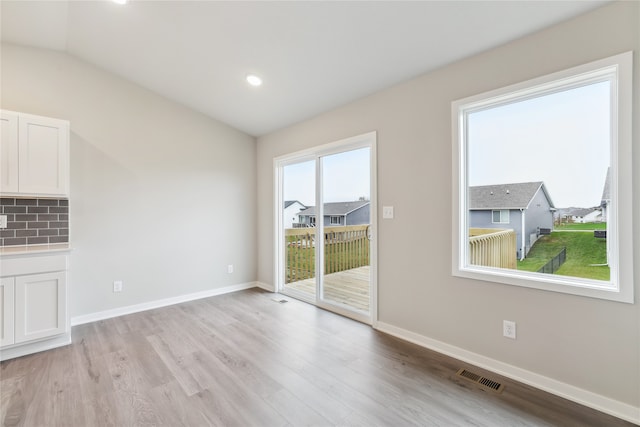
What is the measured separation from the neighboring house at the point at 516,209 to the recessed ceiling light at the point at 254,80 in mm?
2512

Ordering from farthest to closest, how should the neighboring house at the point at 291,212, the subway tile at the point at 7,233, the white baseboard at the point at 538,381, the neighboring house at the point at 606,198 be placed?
the neighboring house at the point at 291,212 → the subway tile at the point at 7,233 → the neighboring house at the point at 606,198 → the white baseboard at the point at 538,381

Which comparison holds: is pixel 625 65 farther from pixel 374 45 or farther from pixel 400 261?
pixel 400 261

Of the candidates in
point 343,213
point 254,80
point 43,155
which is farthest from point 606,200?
point 43,155

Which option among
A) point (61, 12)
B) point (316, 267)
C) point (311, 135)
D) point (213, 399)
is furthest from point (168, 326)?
point (61, 12)

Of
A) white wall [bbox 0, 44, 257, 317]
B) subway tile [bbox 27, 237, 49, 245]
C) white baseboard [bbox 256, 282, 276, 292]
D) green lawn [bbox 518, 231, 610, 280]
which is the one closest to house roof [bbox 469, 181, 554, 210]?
green lawn [bbox 518, 231, 610, 280]

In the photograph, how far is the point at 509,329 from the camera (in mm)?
2148

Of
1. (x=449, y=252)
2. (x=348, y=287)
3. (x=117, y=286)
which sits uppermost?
(x=449, y=252)

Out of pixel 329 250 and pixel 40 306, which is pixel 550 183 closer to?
pixel 329 250

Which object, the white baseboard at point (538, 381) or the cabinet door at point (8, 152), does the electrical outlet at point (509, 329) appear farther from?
the cabinet door at point (8, 152)

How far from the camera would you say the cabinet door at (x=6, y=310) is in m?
2.38

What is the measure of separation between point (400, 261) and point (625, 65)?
2076mm

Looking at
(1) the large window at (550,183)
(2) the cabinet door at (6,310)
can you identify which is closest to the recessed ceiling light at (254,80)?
(1) the large window at (550,183)

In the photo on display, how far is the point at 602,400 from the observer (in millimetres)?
Answer: 1784

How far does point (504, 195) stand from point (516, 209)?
0.47 ft
